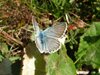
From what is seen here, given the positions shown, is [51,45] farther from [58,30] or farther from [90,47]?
[90,47]

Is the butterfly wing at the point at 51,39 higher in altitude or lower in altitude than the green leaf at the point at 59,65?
higher

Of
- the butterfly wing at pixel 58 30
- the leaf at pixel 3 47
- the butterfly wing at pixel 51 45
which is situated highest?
the butterfly wing at pixel 58 30

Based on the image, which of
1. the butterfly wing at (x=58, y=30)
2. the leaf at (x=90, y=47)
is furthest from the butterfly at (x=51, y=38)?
the leaf at (x=90, y=47)

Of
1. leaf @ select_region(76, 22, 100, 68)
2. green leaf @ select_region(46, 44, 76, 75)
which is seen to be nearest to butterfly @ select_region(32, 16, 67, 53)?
green leaf @ select_region(46, 44, 76, 75)

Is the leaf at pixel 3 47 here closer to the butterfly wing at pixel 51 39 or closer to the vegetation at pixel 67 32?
the vegetation at pixel 67 32

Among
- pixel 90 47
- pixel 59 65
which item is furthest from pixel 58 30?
pixel 90 47

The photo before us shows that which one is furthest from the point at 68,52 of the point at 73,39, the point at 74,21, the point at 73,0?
the point at 73,0

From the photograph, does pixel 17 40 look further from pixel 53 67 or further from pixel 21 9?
pixel 53 67
